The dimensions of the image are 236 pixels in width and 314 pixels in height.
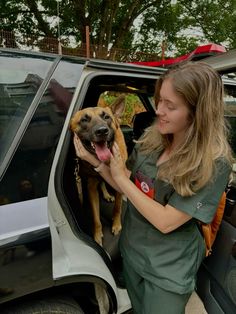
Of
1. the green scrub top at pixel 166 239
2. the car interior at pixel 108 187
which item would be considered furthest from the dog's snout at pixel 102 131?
the green scrub top at pixel 166 239

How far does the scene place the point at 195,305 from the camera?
216 centimetres

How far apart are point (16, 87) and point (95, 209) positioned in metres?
1.33

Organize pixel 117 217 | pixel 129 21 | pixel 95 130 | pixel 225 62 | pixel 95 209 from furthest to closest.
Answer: pixel 129 21
pixel 117 217
pixel 95 209
pixel 95 130
pixel 225 62

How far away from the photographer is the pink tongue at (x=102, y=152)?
163 cm

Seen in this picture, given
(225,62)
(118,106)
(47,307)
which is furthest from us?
(118,106)

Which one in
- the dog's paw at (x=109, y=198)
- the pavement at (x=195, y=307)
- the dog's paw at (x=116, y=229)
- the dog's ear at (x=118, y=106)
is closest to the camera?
the pavement at (x=195, y=307)

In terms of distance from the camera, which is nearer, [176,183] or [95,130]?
[176,183]

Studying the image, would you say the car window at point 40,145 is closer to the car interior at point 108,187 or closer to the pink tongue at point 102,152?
the car interior at point 108,187

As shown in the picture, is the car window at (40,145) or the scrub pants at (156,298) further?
the scrub pants at (156,298)

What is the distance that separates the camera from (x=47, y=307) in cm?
137

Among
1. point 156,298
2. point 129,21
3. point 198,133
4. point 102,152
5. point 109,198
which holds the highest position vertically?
point 129,21

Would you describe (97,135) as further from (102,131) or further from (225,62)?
(225,62)

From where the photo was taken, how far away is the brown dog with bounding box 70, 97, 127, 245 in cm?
180

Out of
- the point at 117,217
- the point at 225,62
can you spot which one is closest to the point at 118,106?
the point at 225,62
